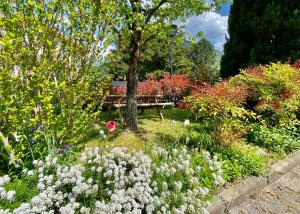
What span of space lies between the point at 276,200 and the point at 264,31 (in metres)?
6.93

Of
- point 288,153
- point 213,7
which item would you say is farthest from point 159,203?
point 213,7

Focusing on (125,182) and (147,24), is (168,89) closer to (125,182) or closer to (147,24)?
(147,24)

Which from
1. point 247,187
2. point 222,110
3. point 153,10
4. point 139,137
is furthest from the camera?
point 153,10

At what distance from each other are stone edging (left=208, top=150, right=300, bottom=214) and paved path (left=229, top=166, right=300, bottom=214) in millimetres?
80

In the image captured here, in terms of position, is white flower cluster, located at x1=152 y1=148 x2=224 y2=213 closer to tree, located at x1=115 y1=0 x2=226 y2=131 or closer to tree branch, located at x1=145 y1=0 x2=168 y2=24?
tree, located at x1=115 y1=0 x2=226 y2=131

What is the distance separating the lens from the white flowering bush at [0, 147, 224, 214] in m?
2.65

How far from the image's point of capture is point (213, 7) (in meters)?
6.42

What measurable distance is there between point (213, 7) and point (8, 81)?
5138 mm

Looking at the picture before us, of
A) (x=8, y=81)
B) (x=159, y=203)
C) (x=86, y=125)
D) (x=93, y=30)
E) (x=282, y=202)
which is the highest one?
(x=93, y=30)

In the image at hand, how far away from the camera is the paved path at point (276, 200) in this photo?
3.80 meters

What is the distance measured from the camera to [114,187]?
10.0ft

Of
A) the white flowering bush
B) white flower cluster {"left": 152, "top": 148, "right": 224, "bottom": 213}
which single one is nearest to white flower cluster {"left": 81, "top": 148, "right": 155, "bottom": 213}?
the white flowering bush

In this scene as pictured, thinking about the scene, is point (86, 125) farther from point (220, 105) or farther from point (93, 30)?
point (220, 105)

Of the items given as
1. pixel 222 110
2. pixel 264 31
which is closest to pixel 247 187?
pixel 222 110
